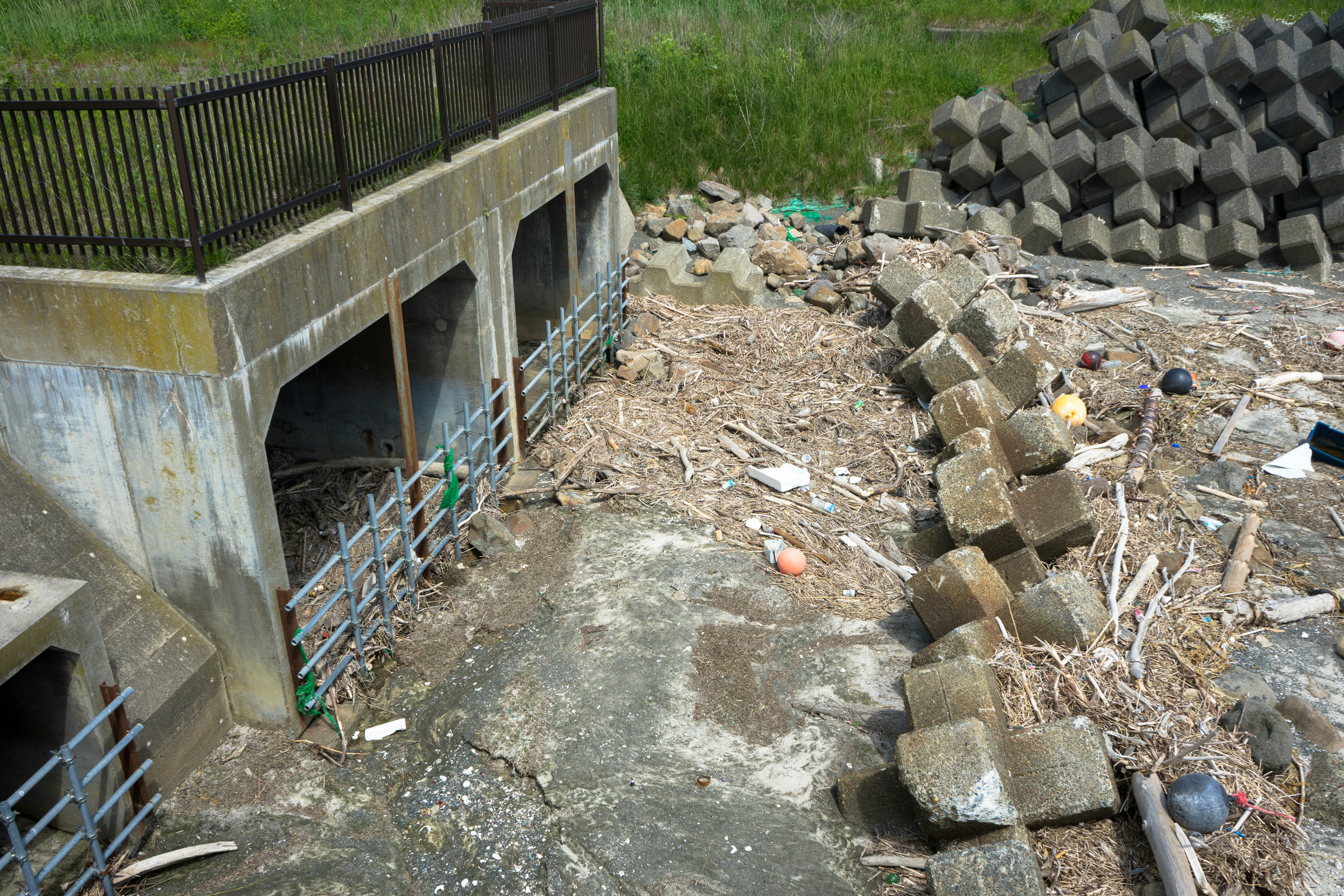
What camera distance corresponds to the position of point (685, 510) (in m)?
9.31

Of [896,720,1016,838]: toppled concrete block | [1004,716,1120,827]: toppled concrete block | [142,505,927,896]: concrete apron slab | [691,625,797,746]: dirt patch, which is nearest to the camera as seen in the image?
[896,720,1016,838]: toppled concrete block

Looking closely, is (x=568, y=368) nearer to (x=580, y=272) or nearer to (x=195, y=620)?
(x=580, y=272)

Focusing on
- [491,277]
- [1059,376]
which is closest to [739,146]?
[1059,376]

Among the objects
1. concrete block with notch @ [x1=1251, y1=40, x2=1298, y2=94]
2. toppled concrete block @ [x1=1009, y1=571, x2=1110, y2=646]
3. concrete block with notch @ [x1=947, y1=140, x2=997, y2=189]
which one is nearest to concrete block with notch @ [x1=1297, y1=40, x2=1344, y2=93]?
concrete block with notch @ [x1=1251, y1=40, x2=1298, y2=94]

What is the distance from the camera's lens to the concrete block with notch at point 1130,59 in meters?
17.0

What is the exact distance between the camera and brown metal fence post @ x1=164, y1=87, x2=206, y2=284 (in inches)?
206

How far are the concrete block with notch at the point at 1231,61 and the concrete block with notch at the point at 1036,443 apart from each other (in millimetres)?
11184

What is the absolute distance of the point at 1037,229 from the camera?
16.3 metres

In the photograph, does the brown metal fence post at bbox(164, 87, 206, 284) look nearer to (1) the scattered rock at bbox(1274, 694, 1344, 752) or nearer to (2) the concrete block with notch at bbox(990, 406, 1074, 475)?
(2) the concrete block with notch at bbox(990, 406, 1074, 475)

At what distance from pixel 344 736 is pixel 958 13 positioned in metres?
24.5

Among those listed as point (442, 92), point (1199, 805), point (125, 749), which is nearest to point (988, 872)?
point (1199, 805)

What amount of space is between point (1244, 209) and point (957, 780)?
14.6 metres

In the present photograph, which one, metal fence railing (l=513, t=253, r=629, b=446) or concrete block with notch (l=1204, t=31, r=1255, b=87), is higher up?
concrete block with notch (l=1204, t=31, r=1255, b=87)

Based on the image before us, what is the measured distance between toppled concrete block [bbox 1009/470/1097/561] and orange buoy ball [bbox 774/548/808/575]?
71.5 inches
